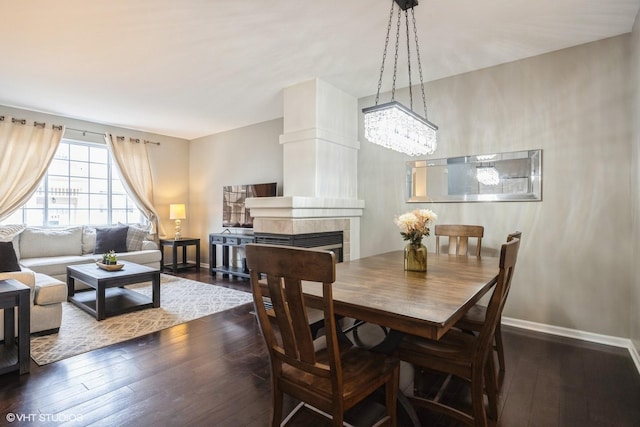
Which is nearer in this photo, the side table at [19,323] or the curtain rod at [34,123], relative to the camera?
the side table at [19,323]

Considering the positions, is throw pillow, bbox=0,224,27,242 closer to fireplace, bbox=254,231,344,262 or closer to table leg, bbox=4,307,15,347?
table leg, bbox=4,307,15,347

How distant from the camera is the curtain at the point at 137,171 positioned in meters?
5.47

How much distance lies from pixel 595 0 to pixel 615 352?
2637 millimetres

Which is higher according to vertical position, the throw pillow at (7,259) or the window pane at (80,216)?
the window pane at (80,216)

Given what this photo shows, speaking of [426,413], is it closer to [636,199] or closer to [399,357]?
[399,357]

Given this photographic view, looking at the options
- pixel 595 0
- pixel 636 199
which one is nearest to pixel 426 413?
pixel 636 199

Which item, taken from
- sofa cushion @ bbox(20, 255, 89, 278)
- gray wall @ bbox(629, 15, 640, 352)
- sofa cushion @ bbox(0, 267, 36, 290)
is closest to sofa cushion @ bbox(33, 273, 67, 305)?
sofa cushion @ bbox(0, 267, 36, 290)

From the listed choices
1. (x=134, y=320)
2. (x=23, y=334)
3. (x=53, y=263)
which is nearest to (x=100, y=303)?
(x=134, y=320)

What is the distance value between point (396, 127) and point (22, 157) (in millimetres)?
5351

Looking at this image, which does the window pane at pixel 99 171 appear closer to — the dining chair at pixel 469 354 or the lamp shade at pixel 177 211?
the lamp shade at pixel 177 211

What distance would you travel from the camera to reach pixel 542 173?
297cm

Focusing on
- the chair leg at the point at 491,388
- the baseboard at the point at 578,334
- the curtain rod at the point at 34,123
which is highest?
the curtain rod at the point at 34,123

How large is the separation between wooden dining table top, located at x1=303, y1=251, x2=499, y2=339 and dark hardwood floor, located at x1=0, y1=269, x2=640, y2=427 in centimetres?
71

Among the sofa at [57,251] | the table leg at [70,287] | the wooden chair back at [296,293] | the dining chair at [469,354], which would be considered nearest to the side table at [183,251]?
the sofa at [57,251]
